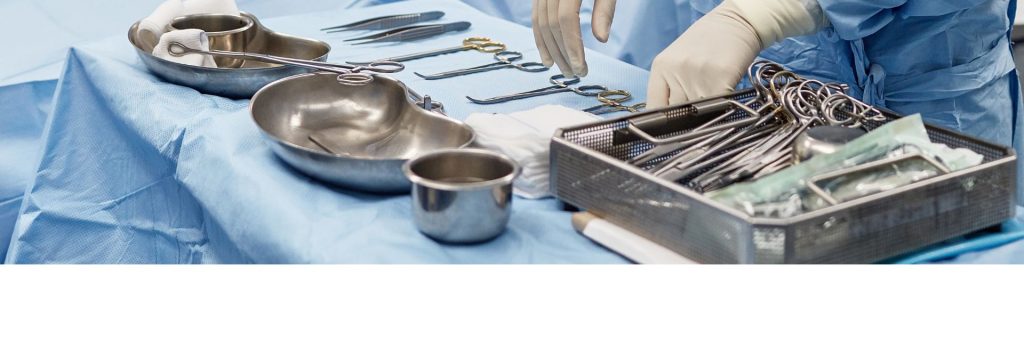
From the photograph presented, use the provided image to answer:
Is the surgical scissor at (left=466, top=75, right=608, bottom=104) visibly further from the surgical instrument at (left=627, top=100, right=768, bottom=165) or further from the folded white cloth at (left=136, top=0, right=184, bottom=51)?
the folded white cloth at (left=136, top=0, right=184, bottom=51)

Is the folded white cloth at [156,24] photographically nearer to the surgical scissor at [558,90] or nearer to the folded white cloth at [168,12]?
the folded white cloth at [168,12]

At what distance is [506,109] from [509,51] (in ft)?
1.31

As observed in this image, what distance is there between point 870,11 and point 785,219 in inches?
31.4

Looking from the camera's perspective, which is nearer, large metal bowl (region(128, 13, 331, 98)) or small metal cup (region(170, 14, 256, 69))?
large metal bowl (region(128, 13, 331, 98))

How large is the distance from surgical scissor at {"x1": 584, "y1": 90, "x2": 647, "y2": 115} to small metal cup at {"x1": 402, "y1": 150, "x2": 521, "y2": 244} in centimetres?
58

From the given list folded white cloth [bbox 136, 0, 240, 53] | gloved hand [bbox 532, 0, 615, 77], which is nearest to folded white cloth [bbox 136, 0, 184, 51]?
folded white cloth [bbox 136, 0, 240, 53]

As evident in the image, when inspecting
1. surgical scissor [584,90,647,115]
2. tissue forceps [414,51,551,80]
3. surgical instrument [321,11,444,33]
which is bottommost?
surgical scissor [584,90,647,115]

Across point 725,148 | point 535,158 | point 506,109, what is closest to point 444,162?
point 535,158

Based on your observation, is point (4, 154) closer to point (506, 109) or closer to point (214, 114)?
point (214, 114)

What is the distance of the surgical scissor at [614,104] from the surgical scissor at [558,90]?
0.07 ft

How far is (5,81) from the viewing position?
2.65 metres

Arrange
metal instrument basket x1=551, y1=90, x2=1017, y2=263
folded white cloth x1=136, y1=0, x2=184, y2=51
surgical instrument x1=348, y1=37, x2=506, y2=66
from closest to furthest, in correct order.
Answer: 1. metal instrument basket x1=551, y1=90, x2=1017, y2=263
2. folded white cloth x1=136, y1=0, x2=184, y2=51
3. surgical instrument x1=348, y1=37, x2=506, y2=66

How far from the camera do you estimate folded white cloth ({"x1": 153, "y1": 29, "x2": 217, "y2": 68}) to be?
1.85m

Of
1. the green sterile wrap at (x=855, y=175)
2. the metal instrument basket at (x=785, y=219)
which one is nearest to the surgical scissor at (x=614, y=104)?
the metal instrument basket at (x=785, y=219)
